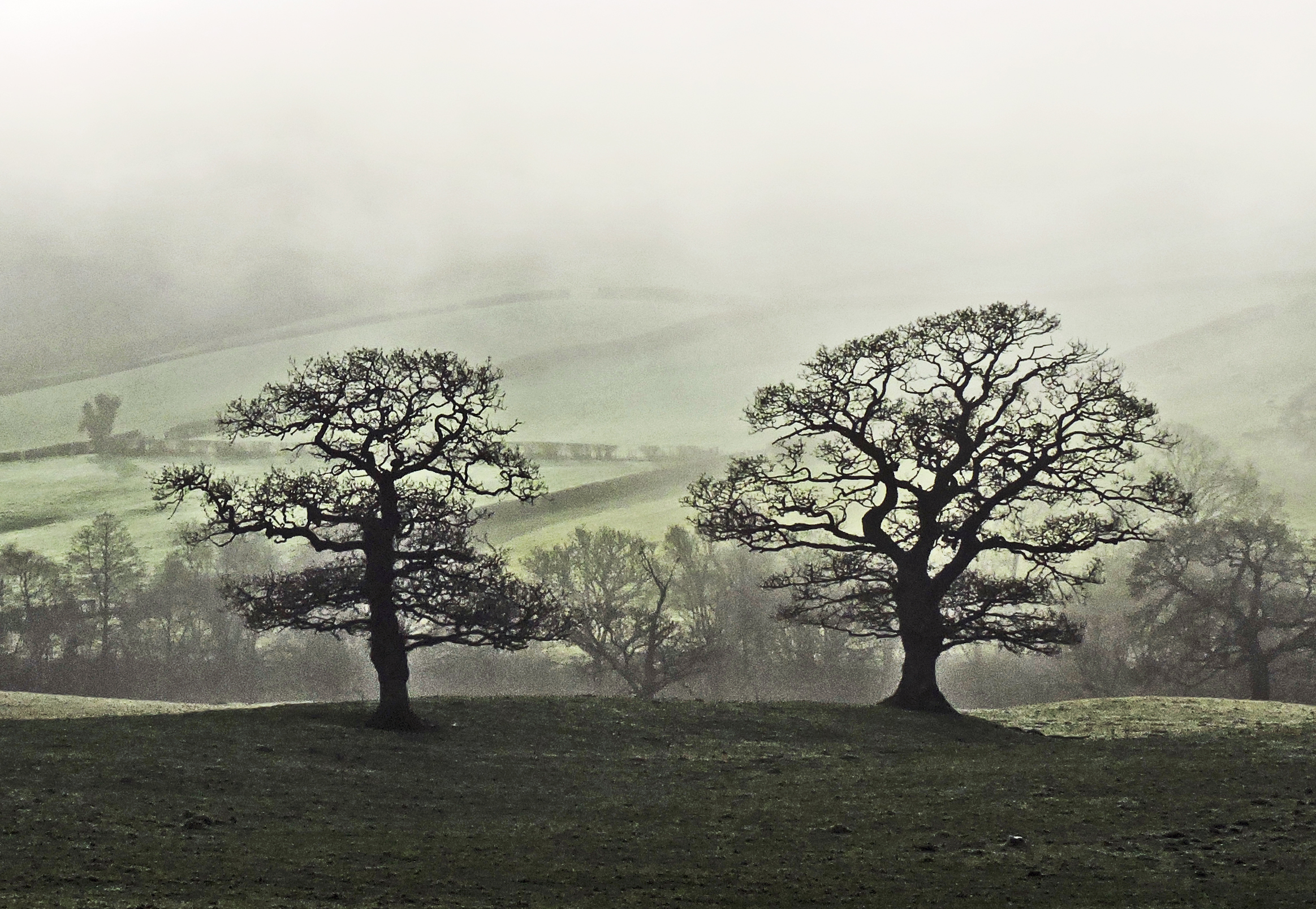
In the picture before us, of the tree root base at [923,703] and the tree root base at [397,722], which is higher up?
the tree root base at [397,722]

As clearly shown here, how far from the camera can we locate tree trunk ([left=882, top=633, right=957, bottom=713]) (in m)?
42.1

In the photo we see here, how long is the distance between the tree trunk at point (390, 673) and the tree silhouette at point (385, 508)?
0.13 ft

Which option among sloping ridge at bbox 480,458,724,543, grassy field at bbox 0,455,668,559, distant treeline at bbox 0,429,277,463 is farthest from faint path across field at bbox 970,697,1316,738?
distant treeline at bbox 0,429,277,463

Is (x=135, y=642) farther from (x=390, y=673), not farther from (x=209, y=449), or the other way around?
(x=390, y=673)

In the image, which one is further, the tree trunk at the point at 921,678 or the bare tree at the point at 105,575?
the bare tree at the point at 105,575

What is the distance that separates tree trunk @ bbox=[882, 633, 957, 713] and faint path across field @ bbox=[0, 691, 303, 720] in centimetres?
2472

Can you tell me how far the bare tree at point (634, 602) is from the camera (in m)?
69.2

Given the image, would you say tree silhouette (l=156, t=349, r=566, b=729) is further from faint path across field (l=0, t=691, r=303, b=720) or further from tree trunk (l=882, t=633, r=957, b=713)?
tree trunk (l=882, t=633, r=957, b=713)

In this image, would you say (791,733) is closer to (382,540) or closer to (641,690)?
(382,540)

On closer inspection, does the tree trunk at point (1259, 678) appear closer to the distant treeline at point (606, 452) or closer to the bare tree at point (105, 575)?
the bare tree at point (105, 575)

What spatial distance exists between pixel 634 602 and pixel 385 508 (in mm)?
64537

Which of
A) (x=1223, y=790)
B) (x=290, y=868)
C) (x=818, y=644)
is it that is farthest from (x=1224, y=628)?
(x=290, y=868)

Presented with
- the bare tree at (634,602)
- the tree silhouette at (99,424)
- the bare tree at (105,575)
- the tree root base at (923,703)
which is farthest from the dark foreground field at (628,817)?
the tree silhouette at (99,424)

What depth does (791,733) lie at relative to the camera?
3562 cm
